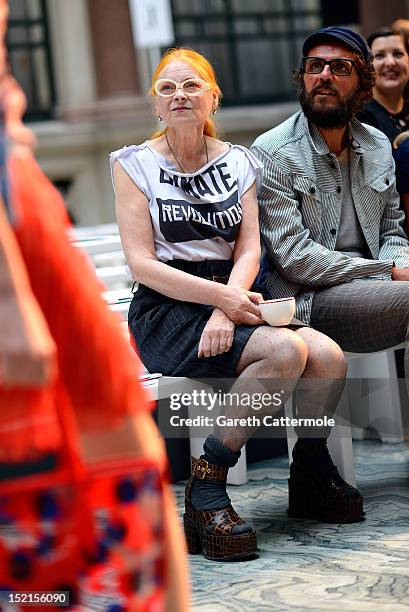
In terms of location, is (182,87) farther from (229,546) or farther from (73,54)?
(73,54)

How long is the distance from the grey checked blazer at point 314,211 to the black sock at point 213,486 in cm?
62

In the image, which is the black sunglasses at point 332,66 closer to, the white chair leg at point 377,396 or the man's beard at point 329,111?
the man's beard at point 329,111

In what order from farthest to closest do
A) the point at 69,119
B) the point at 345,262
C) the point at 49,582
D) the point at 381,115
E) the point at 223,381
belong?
the point at 69,119
the point at 381,115
the point at 345,262
the point at 223,381
the point at 49,582

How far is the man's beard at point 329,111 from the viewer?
423 cm

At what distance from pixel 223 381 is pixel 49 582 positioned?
185cm

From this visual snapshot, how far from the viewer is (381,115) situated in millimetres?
5105

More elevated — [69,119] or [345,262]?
[69,119]

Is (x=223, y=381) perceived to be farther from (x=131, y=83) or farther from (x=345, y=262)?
(x=131, y=83)

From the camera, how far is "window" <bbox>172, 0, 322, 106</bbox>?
1454 centimetres

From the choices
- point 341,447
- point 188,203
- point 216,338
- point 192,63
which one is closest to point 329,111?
point 192,63

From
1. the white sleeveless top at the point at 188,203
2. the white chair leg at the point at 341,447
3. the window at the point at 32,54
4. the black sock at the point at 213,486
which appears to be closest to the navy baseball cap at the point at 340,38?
the white sleeveless top at the point at 188,203

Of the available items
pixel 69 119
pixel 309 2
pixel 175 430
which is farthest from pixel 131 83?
pixel 175 430

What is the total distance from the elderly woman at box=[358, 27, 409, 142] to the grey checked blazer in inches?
33.0

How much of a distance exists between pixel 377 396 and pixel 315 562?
154 cm
